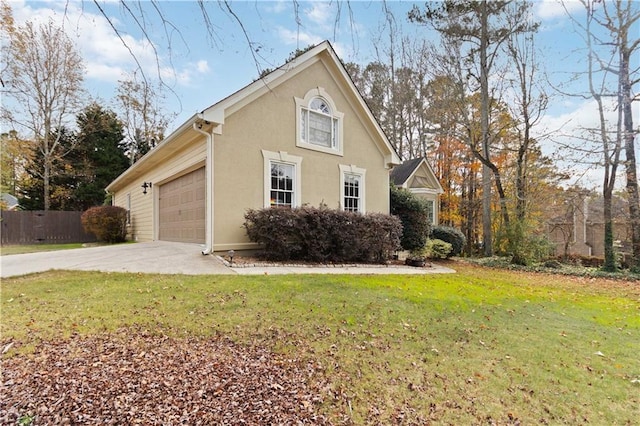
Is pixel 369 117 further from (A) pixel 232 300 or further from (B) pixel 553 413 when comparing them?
(B) pixel 553 413

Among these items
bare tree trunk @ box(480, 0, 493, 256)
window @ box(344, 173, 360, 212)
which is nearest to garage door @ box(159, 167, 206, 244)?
window @ box(344, 173, 360, 212)

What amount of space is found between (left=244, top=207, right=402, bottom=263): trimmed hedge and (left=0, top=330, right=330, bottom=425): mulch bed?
5001 millimetres

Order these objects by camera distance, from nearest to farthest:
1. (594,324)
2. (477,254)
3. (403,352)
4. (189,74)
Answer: (189,74) < (403,352) < (594,324) < (477,254)

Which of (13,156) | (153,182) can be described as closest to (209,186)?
(153,182)

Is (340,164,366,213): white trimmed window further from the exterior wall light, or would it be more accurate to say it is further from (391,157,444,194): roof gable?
the exterior wall light

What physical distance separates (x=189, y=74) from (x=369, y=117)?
10045mm

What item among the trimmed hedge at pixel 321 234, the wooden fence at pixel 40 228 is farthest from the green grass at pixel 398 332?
the wooden fence at pixel 40 228

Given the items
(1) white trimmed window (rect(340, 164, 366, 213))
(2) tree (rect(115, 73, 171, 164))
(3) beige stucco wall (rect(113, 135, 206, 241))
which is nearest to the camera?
(3) beige stucco wall (rect(113, 135, 206, 241))

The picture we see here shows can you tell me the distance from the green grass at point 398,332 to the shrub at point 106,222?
362 inches

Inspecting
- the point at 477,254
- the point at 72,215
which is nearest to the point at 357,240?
the point at 477,254

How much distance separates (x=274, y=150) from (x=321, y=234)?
3.00 meters

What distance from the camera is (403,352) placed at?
3711 mm

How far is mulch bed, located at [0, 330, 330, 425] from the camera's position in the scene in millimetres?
2377

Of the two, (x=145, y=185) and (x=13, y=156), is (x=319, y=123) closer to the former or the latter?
(x=145, y=185)
